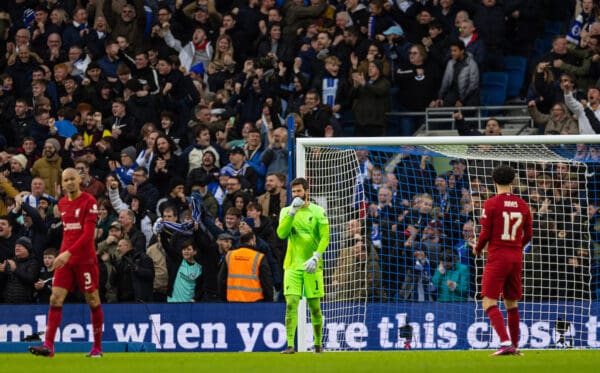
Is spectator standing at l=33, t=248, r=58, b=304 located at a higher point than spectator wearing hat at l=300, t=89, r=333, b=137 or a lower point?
lower

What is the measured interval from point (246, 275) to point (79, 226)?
4.43 meters

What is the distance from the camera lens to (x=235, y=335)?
58.6 ft

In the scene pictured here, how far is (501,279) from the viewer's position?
13.6 meters

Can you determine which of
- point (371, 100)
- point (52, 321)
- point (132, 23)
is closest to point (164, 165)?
point (371, 100)

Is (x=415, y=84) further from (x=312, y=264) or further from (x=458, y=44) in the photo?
(x=312, y=264)

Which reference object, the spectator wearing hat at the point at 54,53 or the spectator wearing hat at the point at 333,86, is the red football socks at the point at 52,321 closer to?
the spectator wearing hat at the point at 333,86

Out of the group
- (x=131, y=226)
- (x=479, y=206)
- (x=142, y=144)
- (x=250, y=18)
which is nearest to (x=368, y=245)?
(x=479, y=206)

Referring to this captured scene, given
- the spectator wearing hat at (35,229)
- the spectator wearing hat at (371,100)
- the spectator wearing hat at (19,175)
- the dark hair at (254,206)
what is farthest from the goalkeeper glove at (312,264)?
the spectator wearing hat at (19,175)

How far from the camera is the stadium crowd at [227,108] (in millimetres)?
18812

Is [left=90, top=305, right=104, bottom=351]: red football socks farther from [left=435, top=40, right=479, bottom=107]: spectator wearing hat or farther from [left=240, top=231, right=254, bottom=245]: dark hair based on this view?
[left=435, top=40, right=479, bottom=107]: spectator wearing hat

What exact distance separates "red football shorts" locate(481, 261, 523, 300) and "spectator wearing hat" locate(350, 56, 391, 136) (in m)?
8.38

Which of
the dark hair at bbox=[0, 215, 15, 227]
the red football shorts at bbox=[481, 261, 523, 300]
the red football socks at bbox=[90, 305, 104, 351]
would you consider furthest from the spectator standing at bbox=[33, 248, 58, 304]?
the red football shorts at bbox=[481, 261, 523, 300]

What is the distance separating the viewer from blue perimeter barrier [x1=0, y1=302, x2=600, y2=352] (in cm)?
1739

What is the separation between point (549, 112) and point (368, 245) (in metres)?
4.81
